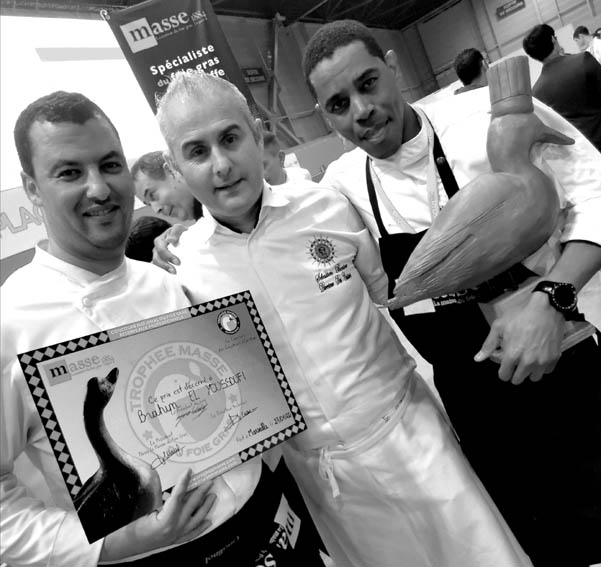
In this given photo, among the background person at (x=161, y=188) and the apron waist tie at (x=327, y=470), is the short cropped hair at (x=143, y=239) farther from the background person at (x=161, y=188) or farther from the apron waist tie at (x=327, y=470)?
the apron waist tie at (x=327, y=470)

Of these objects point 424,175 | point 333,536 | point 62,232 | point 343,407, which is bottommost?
point 333,536

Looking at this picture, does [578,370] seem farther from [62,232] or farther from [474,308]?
[62,232]

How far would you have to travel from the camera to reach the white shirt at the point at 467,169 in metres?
0.92

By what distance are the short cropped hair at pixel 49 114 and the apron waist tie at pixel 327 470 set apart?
38.8 inches

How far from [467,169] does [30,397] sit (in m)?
1.08

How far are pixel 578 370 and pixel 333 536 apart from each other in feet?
2.78

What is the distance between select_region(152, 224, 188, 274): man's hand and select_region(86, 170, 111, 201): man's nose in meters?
0.36

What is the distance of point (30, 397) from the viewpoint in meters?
1.00

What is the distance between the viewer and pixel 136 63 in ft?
10.6

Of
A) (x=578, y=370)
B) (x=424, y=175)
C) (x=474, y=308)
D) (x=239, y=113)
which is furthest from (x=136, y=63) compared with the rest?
(x=578, y=370)

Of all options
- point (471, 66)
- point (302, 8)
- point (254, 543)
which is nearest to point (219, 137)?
point (254, 543)

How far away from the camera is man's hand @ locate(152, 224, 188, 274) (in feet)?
4.64

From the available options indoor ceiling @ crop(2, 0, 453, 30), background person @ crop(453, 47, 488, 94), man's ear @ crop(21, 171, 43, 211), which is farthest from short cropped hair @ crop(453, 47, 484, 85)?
indoor ceiling @ crop(2, 0, 453, 30)
